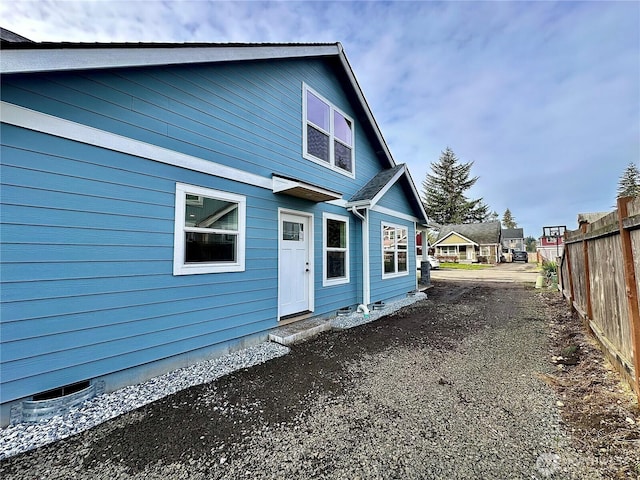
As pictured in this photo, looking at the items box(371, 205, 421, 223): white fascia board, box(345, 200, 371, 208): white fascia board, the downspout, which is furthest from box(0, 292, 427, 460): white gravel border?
box(371, 205, 421, 223): white fascia board

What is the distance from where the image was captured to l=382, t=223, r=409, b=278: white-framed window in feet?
27.3

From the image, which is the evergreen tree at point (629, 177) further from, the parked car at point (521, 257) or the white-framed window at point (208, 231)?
the white-framed window at point (208, 231)

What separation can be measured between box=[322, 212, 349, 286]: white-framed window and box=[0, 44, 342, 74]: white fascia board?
349cm

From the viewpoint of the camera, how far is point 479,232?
34.5 metres

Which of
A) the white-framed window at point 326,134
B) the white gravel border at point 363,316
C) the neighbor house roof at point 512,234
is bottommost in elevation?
the white gravel border at point 363,316

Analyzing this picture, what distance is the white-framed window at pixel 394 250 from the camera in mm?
8336

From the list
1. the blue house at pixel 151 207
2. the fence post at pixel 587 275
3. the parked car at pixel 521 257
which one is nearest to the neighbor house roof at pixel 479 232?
the parked car at pixel 521 257

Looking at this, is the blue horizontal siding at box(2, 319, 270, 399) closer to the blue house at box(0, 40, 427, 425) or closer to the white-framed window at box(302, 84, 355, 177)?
the blue house at box(0, 40, 427, 425)

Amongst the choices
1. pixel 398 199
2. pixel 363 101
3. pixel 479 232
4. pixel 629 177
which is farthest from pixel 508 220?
pixel 363 101

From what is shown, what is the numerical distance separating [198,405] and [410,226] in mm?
8812

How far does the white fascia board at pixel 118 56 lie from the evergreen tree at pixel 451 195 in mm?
44026

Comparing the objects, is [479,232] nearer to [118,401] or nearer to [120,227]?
[120,227]

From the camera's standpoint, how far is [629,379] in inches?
109

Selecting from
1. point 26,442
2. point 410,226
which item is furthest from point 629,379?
point 410,226
